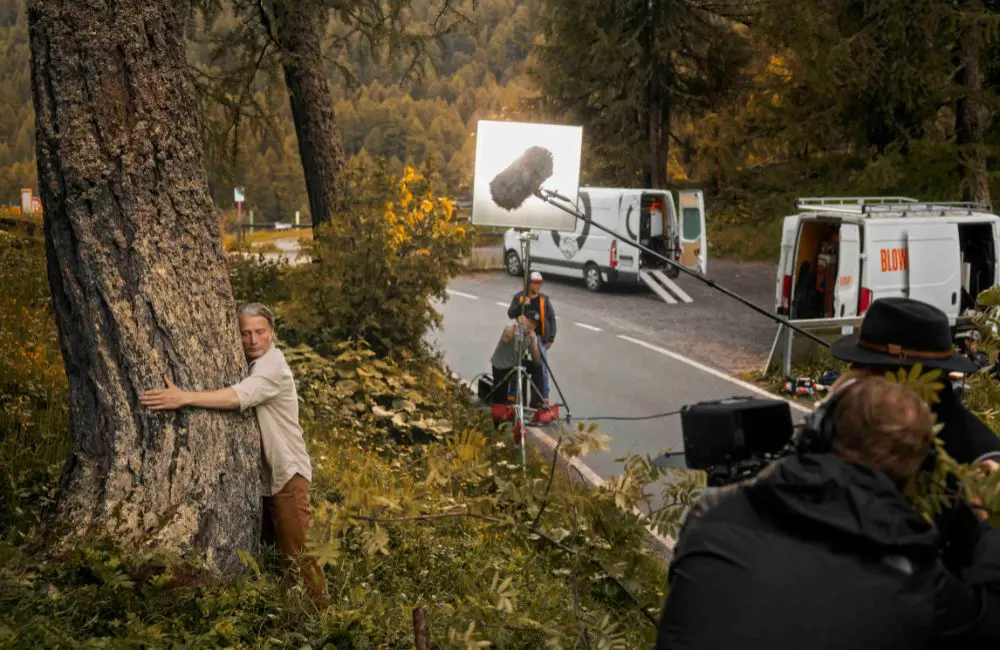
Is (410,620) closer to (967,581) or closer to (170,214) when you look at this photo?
(170,214)

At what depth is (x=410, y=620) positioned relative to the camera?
4.51 metres

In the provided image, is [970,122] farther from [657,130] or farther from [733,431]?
[733,431]

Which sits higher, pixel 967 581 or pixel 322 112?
pixel 322 112

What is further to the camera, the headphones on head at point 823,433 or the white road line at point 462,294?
the white road line at point 462,294

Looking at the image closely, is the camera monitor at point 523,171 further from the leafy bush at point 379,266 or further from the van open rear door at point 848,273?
the van open rear door at point 848,273

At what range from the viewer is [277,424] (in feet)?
15.9

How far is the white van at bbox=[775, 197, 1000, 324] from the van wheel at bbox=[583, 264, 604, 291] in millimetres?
8405

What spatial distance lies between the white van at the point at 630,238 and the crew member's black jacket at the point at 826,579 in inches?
763

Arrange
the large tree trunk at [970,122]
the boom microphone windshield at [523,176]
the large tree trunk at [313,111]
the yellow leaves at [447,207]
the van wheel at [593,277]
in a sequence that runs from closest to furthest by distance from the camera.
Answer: the boom microphone windshield at [523,176], the yellow leaves at [447,207], the large tree trunk at [313,111], the large tree trunk at [970,122], the van wheel at [593,277]

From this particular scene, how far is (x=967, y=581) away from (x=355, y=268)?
8075mm

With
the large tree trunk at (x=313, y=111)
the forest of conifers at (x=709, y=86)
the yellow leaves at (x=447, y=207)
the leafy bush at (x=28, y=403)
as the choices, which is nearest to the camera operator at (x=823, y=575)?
the leafy bush at (x=28, y=403)

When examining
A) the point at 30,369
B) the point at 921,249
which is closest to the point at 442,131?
the point at 921,249

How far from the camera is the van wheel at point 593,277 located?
23.6 meters

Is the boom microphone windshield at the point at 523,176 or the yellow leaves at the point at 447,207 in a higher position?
the boom microphone windshield at the point at 523,176
